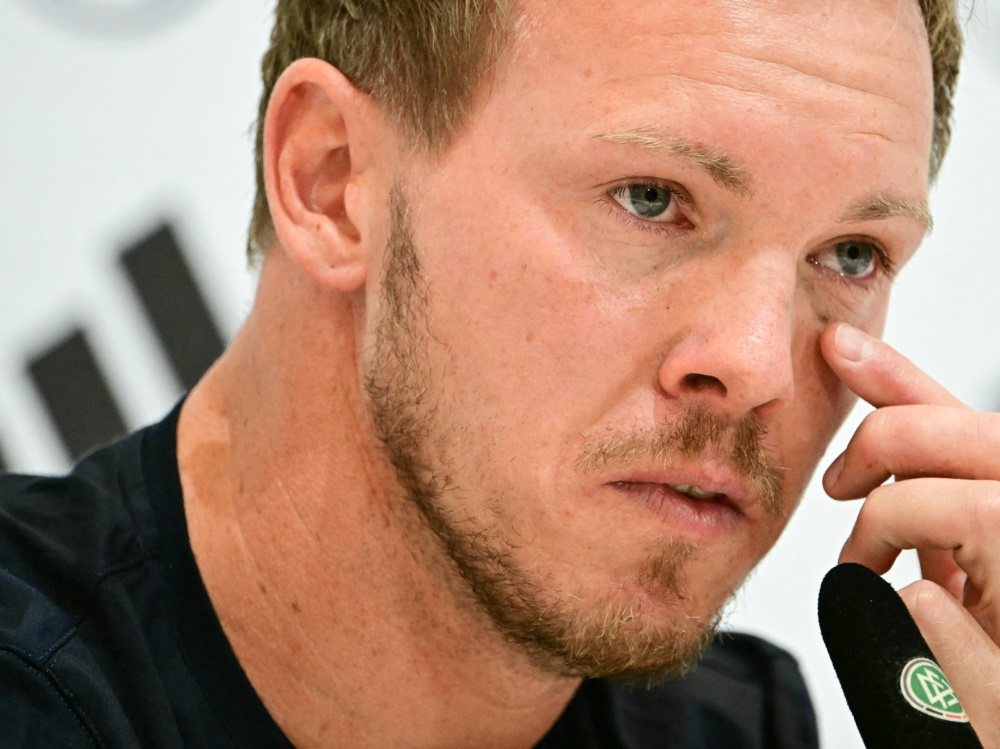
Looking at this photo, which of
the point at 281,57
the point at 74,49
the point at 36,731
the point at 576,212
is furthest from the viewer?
the point at 74,49

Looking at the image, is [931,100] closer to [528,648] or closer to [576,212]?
[576,212]

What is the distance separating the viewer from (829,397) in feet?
4.86

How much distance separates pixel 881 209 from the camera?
139 centimetres

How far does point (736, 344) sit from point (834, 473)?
0.40 meters

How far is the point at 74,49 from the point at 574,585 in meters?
1.75

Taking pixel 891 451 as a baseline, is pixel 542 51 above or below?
above

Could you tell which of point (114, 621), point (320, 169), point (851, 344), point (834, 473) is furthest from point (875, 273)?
point (114, 621)

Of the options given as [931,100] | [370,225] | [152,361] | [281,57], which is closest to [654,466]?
[370,225]

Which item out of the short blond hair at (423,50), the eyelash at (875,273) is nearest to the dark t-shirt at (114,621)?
the short blond hair at (423,50)

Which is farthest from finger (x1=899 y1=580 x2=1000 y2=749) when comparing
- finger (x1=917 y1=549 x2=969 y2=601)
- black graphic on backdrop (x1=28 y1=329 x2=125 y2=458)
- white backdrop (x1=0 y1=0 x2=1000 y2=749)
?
black graphic on backdrop (x1=28 y1=329 x2=125 y2=458)

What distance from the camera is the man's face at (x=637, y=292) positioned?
1.32 m

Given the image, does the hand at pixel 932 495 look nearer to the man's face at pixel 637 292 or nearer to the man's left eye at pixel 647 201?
the man's face at pixel 637 292

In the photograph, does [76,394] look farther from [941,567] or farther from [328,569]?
[941,567]

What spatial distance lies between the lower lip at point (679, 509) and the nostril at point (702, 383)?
0.44ft
